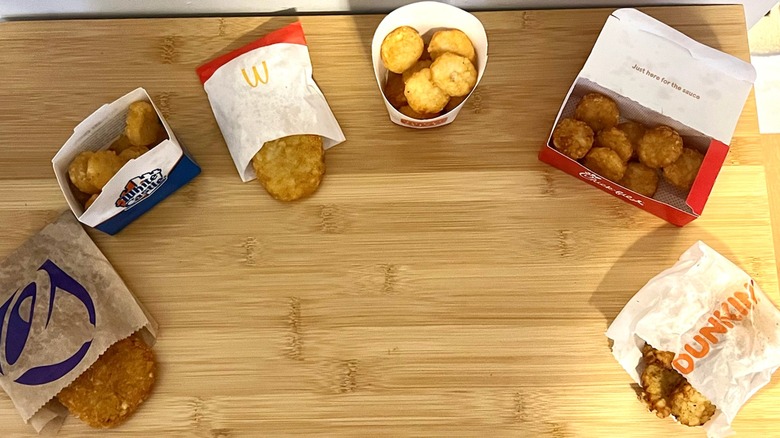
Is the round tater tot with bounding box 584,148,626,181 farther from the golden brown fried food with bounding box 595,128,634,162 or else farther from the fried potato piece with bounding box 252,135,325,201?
the fried potato piece with bounding box 252,135,325,201

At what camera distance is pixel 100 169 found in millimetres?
875

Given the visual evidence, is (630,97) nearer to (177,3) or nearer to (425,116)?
(425,116)

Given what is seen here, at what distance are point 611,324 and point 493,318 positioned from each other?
6.5 inches

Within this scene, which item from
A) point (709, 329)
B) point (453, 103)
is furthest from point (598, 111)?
point (709, 329)

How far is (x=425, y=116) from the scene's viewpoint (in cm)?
96

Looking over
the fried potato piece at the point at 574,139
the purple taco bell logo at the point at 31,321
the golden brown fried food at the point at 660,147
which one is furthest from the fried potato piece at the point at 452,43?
the purple taco bell logo at the point at 31,321

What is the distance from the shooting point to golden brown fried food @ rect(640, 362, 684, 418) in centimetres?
89

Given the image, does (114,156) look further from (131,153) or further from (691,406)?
(691,406)

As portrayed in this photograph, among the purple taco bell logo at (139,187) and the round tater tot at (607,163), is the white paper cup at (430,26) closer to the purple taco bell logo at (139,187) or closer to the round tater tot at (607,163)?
the round tater tot at (607,163)

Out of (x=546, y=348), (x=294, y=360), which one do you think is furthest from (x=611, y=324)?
(x=294, y=360)

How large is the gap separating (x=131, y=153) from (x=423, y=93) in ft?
1.36

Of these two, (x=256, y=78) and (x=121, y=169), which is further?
(x=256, y=78)

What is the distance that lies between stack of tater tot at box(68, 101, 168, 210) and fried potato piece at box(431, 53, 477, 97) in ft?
1.30

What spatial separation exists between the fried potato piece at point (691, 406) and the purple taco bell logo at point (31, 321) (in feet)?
2.62
